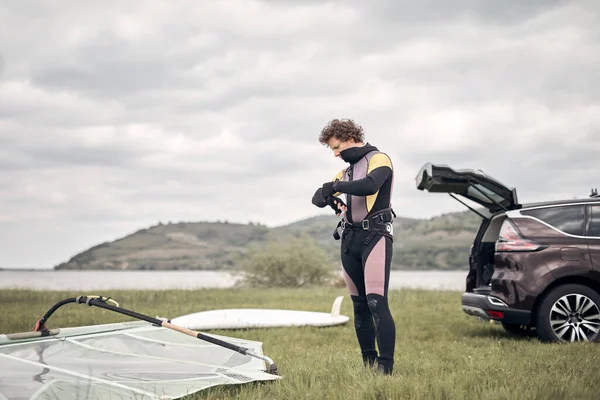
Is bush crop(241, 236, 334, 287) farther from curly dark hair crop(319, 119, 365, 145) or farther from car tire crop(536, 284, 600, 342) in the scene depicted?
curly dark hair crop(319, 119, 365, 145)

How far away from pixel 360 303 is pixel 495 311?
3135 mm

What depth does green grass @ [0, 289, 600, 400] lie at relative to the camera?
473cm

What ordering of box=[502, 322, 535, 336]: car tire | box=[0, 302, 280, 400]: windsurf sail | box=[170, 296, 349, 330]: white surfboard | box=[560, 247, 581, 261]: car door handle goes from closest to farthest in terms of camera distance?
box=[0, 302, 280, 400]: windsurf sail < box=[560, 247, 581, 261]: car door handle < box=[502, 322, 535, 336]: car tire < box=[170, 296, 349, 330]: white surfboard

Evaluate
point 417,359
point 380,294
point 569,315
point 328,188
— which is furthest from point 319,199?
point 569,315

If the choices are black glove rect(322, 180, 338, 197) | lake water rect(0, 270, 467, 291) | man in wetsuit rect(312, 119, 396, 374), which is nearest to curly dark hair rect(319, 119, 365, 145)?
man in wetsuit rect(312, 119, 396, 374)

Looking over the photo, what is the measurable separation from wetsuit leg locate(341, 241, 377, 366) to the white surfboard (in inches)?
185

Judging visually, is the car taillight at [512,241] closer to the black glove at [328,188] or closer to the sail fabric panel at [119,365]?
the black glove at [328,188]

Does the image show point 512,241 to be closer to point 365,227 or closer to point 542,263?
point 542,263

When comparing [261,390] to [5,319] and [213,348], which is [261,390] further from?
[5,319]

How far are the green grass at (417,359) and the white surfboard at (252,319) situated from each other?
24cm

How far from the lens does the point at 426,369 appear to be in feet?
19.6

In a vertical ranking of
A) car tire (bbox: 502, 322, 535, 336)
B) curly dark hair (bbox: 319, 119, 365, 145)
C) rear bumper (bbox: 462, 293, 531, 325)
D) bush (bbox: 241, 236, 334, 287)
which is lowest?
car tire (bbox: 502, 322, 535, 336)

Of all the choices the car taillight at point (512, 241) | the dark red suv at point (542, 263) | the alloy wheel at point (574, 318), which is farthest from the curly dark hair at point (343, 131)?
the alloy wheel at point (574, 318)

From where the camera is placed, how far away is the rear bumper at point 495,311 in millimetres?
8430
